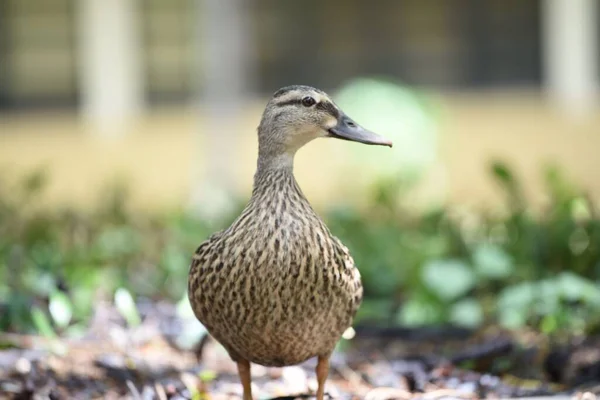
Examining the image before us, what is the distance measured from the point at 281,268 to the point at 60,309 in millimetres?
1503

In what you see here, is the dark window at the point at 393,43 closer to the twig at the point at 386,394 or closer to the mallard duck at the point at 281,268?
the twig at the point at 386,394

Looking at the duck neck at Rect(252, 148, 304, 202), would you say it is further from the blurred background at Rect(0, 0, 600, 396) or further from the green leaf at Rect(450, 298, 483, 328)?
the blurred background at Rect(0, 0, 600, 396)

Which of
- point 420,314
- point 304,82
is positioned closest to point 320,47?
point 304,82

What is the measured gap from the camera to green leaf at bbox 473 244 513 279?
4.89m

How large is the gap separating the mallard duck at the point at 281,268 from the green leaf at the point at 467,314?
63.9 inches

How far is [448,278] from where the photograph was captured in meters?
4.91

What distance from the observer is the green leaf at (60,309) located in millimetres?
4129

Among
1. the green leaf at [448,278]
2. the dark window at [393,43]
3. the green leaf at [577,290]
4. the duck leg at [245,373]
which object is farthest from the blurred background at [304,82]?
the duck leg at [245,373]

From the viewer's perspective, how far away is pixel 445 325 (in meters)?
4.69

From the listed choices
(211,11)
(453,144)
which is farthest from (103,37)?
(453,144)

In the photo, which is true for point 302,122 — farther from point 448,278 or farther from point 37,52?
point 37,52

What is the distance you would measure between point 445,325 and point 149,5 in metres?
11.7

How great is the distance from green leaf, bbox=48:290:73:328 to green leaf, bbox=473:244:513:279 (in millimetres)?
2062

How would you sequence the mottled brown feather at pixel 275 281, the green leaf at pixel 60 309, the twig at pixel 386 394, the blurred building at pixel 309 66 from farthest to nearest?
the blurred building at pixel 309 66 < the green leaf at pixel 60 309 < the twig at pixel 386 394 < the mottled brown feather at pixel 275 281
